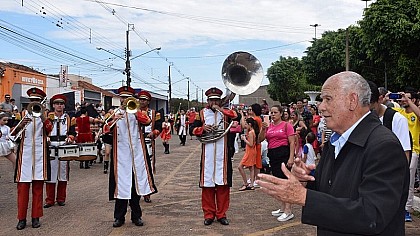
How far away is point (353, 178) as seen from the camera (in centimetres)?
277

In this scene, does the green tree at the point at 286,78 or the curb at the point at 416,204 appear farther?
the green tree at the point at 286,78

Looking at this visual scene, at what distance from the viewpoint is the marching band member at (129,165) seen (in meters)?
7.71

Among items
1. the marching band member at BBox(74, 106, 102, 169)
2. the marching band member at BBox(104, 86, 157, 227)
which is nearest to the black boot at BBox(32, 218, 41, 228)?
the marching band member at BBox(104, 86, 157, 227)

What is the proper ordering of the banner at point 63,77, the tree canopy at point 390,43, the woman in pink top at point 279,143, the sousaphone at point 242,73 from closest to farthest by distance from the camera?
1. the woman in pink top at point 279,143
2. the sousaphone at point 242,73
3. the tree canopy at point 390,43
4. the banner at point 63,77

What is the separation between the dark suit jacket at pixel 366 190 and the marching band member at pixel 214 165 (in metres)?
5.06

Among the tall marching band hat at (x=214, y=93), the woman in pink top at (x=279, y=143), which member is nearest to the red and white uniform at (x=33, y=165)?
the tall marching band hat at (x=214, y=93)

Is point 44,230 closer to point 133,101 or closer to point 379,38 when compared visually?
point 133,101

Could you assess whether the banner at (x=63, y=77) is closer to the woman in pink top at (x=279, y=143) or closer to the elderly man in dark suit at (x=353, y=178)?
the woman in pink top at (x=279, y=143)

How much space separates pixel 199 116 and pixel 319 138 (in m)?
6.02

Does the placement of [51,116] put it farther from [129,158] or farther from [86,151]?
[129,158]

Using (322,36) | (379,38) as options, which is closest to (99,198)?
(379,38)

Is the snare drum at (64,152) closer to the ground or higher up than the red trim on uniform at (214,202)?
higher up

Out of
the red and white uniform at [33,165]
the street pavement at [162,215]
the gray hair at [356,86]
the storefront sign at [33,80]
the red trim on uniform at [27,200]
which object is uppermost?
the storefront sign at [33,80]

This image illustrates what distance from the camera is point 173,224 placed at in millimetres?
7754
